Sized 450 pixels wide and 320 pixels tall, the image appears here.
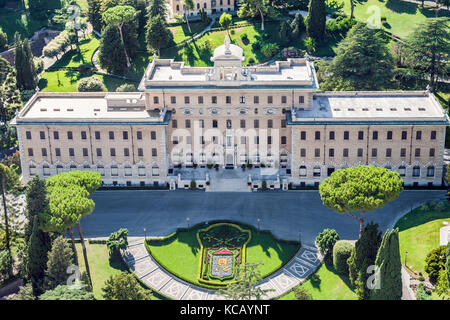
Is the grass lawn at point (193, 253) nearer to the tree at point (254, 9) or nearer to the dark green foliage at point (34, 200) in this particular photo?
the dark green foliage at point (34, 200)

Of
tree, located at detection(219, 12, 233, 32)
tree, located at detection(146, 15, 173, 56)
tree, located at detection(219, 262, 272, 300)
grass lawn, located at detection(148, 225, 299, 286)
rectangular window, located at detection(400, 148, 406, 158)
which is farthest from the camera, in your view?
tree, located at detection(219, 12, 233, 32)

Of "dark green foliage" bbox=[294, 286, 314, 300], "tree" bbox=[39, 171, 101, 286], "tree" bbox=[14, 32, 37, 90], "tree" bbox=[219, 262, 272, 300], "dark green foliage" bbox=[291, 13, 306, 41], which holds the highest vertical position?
"dark green foliage" bbox=[291, 13, 306, 41]

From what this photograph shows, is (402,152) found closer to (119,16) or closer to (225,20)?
(225,20)

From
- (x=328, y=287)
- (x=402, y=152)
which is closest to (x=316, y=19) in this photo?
(x=402, y=152)

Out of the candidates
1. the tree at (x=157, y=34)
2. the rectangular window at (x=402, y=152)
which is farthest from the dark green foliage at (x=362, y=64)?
the tree at (x=157, y=34)

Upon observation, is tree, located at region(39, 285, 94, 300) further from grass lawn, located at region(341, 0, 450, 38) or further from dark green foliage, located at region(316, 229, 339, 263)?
grass lawn, located at region(341, 0, 450, 38)

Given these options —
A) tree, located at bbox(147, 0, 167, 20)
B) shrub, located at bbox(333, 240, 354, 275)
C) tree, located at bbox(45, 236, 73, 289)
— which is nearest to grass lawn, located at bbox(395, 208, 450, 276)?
shrub, located at bbox(333, 240, 354, 275)
